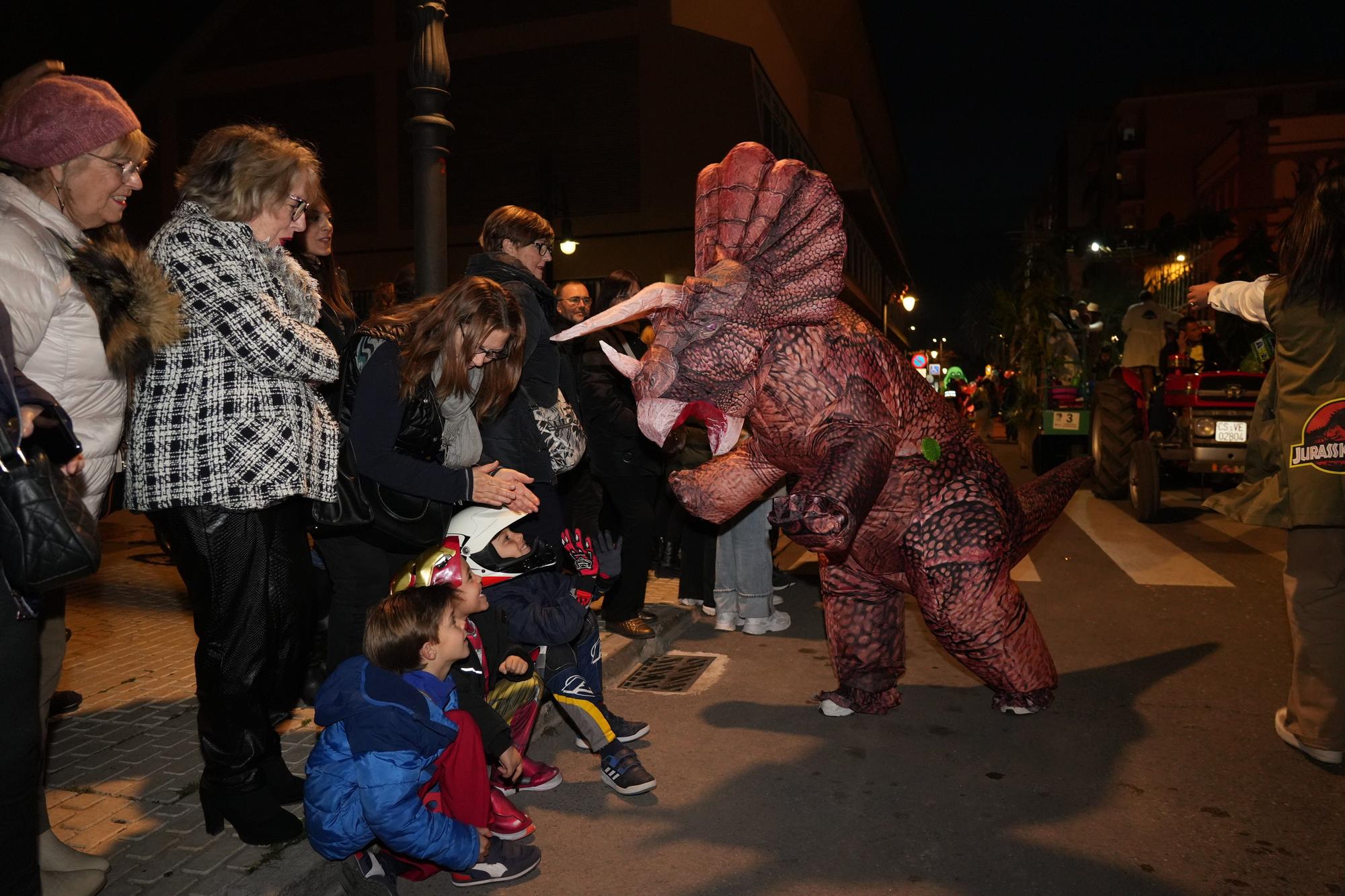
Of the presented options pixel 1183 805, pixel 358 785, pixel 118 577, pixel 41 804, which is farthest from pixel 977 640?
pixel 118 577

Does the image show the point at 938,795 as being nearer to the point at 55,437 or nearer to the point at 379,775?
the point at 379,775

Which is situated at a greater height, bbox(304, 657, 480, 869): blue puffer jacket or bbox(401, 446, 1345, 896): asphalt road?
bbox(304, 657, 480, 869): blue puffer jacket

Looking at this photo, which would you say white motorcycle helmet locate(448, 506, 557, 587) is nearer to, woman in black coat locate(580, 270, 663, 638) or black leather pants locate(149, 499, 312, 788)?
black leather pants locate(149, 499, 312, 788)

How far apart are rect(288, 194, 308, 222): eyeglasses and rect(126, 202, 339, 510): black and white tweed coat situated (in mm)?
171

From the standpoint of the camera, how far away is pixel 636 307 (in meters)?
3.28

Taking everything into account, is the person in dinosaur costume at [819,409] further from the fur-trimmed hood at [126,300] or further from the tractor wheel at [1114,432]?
the tractor wheel at [1114,432]

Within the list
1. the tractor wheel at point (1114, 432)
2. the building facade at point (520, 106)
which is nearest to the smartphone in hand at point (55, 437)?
the tractor wheel at point (1114, 432)

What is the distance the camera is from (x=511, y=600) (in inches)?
131

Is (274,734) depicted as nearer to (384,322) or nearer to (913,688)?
(384,322)

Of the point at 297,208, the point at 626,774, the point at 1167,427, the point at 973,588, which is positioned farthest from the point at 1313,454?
the point at 1167,427

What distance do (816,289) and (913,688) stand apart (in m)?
2.08

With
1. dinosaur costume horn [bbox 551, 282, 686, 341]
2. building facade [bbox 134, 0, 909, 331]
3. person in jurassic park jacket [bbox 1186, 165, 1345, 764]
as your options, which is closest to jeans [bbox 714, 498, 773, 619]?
dinosaur costume horn [bbox 551, 282, 686, 341]

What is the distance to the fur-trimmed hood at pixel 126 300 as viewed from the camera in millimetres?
2383

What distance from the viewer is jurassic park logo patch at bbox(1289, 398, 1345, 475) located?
10.8 ft
